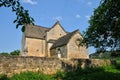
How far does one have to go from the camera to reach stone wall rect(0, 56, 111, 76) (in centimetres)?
1845

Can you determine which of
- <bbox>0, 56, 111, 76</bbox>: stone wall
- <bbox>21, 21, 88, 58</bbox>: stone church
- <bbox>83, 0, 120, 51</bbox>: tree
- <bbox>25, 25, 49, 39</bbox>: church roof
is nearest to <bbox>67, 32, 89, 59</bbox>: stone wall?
<bbox>21, 21, 88, 58</bbox>: stone church

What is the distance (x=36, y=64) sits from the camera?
20406mm

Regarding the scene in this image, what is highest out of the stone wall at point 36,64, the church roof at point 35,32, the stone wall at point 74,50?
the church roof at point 35,32

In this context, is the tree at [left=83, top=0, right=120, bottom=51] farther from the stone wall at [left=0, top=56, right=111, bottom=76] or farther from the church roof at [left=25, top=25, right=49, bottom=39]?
the church roof at [left=25, top=25, right=49, bottom=39]

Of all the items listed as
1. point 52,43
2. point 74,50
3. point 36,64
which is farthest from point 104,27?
point 52,43

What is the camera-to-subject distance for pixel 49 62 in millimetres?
21469

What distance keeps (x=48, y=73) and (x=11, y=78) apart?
441 cm

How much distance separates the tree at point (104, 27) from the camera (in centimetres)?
1770

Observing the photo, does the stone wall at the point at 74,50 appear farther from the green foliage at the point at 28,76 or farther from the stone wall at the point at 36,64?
the green foliage at the point at 28,76

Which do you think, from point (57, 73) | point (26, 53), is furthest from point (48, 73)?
point (26, 53)

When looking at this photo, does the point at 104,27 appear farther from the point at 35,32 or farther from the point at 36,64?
the point at 35,32

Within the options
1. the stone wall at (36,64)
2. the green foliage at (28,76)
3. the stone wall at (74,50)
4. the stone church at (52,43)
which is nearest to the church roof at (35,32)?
the stone church at (52,43)

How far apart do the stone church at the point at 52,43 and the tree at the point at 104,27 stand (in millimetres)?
16608

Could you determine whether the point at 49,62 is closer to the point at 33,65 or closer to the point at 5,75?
the point at 33,65
